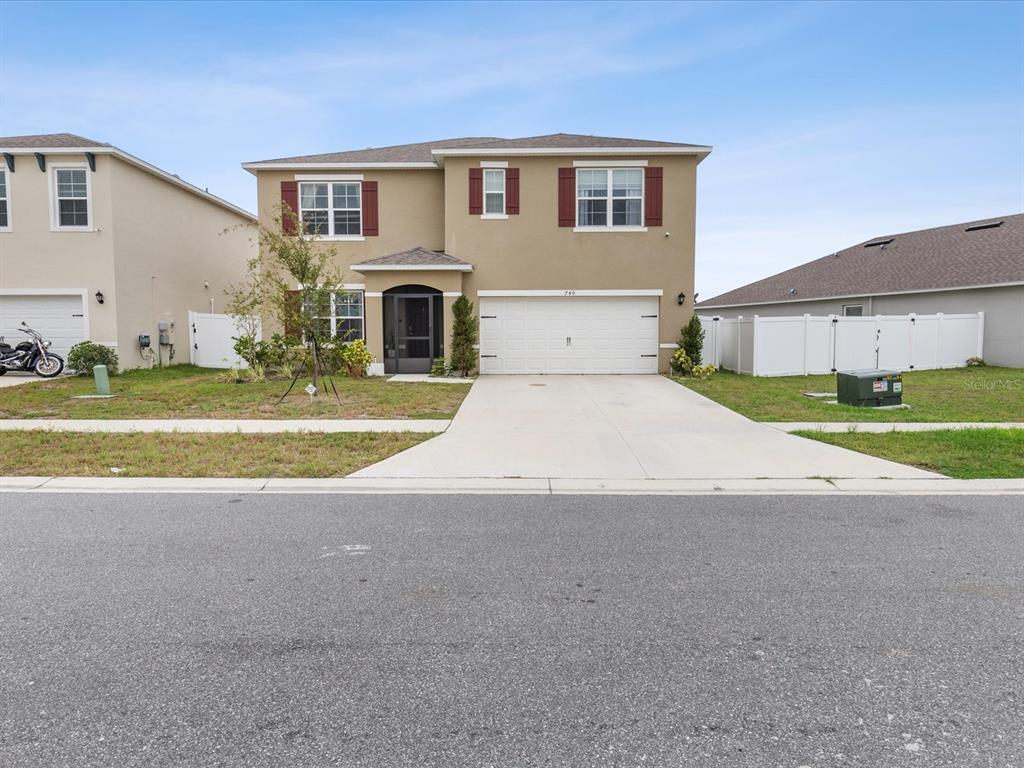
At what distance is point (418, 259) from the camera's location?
59.4 feet

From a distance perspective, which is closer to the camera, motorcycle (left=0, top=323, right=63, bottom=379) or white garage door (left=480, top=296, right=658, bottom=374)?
motorcycle (left=0, top=323, right=63, bottom=379)

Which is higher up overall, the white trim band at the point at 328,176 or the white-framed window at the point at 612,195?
the white trim band at the point at 328,176

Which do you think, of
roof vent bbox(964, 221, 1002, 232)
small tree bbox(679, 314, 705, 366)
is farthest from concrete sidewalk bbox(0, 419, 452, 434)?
roof vent bbox(964, 221, 1002, 232)

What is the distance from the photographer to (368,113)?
21844mm

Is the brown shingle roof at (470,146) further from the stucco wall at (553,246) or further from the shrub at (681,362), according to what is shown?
the shrub at (681,362)

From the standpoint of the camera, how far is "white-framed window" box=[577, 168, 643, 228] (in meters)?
18.6

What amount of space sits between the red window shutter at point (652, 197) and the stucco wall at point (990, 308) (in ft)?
38.2

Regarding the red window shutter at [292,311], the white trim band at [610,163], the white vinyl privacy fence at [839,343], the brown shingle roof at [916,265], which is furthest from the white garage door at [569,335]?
the brown shingle roof at [916,265]

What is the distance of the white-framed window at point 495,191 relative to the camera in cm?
1864

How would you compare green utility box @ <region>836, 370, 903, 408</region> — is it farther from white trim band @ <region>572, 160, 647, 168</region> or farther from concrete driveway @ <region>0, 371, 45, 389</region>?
concrete driveway @ <region>0, 371, 45, 389</region>

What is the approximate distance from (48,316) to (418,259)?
10.8 m

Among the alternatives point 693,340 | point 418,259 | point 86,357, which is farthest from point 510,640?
point 86,357

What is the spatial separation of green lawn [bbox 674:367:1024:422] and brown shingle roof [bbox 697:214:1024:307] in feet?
13.1

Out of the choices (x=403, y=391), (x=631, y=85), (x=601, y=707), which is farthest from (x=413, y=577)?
(x=631, y=85)
